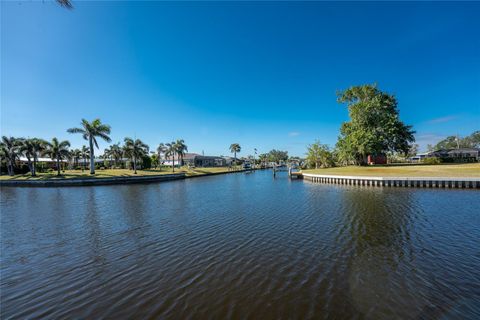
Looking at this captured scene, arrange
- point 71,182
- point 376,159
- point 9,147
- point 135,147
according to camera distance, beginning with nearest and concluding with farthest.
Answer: point 71,182 → point 9,147 → point 135,147 → point 376,159

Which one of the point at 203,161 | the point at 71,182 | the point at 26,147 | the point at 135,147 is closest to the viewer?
the point at 71,182

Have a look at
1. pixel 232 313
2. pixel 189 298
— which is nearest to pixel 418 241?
pixel 232 313

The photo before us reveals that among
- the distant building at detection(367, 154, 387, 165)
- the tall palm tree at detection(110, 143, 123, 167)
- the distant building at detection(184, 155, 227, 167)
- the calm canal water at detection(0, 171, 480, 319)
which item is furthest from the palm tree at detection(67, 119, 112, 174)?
the distant building at detection(367, 154, 387, 165)

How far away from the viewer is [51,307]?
210 inches

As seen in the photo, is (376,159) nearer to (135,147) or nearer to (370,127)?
(370,127)

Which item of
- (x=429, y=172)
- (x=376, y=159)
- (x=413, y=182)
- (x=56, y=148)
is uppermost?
(x=56, y=148)

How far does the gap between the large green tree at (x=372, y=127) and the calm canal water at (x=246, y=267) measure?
34.8 meters

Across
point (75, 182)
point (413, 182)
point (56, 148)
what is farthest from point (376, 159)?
point (56, 148)

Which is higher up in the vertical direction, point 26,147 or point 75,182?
point 26,147

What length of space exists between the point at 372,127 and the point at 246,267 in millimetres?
51703

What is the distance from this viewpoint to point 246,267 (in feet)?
24.0

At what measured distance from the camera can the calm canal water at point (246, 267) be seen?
17.0ft

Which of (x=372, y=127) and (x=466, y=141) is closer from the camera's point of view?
(x=372, y=127)

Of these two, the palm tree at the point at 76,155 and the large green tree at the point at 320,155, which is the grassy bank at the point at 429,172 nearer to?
the large green tree at the point at 320,155
